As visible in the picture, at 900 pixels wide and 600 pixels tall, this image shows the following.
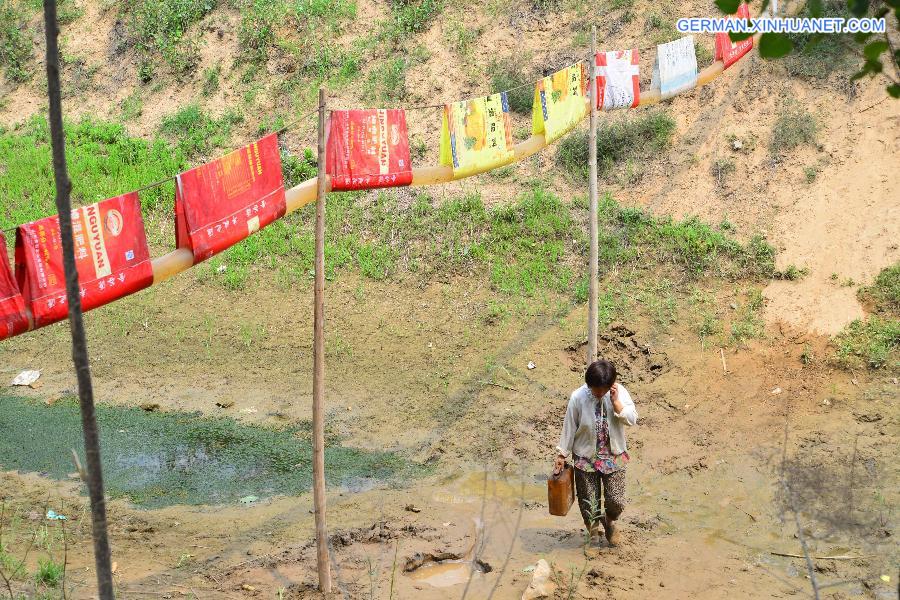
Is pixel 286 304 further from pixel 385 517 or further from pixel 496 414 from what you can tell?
pixel 385 517

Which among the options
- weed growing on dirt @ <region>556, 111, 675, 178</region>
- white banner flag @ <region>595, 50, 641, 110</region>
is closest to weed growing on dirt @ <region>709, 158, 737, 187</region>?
weed growing on dirt @ <region>556, 111, 675, 178</region>

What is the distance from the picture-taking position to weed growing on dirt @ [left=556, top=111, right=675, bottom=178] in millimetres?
11172

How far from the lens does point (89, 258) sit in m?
5.04

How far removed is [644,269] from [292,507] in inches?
185

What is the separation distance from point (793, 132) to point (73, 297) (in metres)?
9.24

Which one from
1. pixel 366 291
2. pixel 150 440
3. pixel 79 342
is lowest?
pixel 150 440

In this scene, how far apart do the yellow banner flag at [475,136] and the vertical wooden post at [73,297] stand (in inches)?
159

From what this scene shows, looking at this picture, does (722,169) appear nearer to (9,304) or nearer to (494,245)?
(494,245)

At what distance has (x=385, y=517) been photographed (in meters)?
6.91

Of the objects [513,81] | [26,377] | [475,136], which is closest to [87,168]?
[26,377]

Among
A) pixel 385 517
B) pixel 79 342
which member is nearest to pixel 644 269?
pixel 385 517

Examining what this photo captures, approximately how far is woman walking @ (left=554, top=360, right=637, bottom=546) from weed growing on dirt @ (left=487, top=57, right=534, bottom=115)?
6.73m

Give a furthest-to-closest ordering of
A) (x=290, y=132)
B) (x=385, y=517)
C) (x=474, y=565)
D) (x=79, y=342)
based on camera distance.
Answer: (x=290, y=132) → (x=385, y=517) → (x=474, y=565) → (x=79, y=342)

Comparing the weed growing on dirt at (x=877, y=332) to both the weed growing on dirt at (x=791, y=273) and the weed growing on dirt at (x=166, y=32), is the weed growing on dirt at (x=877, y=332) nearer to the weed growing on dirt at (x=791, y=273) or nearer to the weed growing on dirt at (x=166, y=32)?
the weed growing on dirt at (x=791, y=273)
